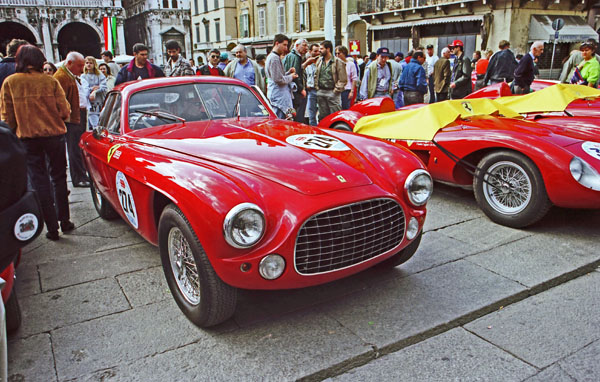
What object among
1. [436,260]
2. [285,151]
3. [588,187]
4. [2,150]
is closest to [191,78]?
[285,151]

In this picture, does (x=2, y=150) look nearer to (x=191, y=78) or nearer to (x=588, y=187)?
(x=191, y=78)

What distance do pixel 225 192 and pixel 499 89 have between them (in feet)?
17.9

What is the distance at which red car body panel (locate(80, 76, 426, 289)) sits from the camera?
7.88ft

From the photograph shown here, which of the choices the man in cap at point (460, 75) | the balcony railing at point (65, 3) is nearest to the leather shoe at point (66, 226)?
the man in cap at point (460, 75)

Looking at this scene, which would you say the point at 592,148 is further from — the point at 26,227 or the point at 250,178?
Answer: the point at 26,227

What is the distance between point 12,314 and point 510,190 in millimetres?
3928

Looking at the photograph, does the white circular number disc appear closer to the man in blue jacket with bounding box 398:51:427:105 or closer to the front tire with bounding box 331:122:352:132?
the front tire with bounding box 331:122:352:132

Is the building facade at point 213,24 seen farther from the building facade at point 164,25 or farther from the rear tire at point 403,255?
the rear tire at point 403,255

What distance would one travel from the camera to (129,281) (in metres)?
3.33

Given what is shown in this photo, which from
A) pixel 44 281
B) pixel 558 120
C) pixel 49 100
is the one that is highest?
pixel 49 100

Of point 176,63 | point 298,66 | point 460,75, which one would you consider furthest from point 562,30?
point 176,63

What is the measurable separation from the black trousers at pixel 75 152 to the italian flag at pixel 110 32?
1872 centimetres

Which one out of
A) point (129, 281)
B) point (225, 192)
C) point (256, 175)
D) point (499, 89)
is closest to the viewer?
point (225, 192)

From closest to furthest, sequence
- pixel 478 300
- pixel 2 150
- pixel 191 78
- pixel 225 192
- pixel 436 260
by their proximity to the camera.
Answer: pixel 2 150
pixel 225 192
pixel 478 300
pixel 436 260
pixel 191 78
